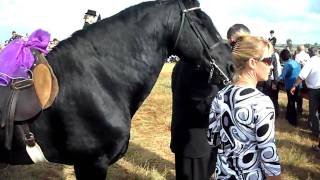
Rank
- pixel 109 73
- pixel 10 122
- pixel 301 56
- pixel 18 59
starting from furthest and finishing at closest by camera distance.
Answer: pixel 301 56
pixel 109 73
pixel 18 59
pixel 10 122

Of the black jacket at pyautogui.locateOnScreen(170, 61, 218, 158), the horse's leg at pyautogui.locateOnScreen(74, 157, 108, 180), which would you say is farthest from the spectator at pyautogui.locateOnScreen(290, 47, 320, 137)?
the horse's leg at pyautogui.locateOnScreen(74, 157, 108, 180)

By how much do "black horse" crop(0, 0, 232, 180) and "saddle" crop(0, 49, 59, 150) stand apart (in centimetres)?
7

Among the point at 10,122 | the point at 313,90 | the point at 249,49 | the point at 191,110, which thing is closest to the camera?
the point at 249,49

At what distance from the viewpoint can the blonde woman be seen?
238 cm

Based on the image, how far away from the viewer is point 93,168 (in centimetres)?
320

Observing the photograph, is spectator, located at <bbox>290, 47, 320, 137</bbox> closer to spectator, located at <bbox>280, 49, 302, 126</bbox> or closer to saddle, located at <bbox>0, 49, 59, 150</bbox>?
spectator, located at <bbox>280, 49, 302, 126</bbox>

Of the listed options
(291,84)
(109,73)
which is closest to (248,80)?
(109,73)

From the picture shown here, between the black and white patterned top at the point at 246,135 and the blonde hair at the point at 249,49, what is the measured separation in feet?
0.53

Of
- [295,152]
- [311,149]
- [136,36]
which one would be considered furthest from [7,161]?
[311,149]

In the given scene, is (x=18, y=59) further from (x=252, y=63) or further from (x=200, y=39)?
(x=252, y=63)

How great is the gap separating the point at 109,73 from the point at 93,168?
0.74 meters

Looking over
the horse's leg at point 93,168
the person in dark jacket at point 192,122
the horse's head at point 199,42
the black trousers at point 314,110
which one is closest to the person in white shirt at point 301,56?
the black trousers at point 314,110

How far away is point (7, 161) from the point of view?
323cm

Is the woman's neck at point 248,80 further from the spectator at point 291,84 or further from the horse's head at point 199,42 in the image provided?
the spectator at point 291,84
